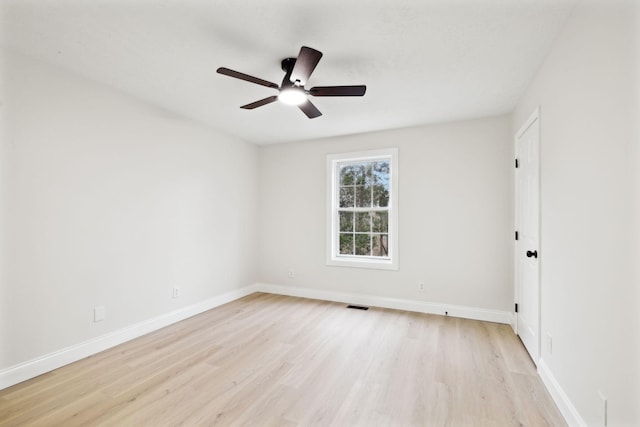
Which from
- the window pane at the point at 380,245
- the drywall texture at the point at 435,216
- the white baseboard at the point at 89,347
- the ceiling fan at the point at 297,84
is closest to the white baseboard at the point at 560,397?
the drywall texture at the point at 435,216

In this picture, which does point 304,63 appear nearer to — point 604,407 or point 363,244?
point 604,407

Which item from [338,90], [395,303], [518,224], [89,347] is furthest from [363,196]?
[89,347]

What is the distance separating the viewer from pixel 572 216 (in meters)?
1.77

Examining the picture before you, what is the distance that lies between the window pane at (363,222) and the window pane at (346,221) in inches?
4.5

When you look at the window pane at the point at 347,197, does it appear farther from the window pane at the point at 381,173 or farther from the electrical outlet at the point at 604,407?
the electrical outlet at the point at 604,407

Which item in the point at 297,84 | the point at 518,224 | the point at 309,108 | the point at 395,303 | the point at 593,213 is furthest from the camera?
the point at 395,303

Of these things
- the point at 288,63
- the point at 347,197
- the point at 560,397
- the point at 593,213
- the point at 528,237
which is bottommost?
the point at 560,397

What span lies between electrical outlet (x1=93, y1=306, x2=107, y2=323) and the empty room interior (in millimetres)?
28

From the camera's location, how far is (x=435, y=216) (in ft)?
12.8

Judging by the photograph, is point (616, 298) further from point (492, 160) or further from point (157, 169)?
point (157, 169)

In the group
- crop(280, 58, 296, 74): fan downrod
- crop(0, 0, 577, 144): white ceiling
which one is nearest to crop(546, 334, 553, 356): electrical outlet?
crop(0, 0, 577, 144): white ceiling

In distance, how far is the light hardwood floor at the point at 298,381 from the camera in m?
1.87

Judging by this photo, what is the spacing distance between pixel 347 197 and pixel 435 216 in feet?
4.44

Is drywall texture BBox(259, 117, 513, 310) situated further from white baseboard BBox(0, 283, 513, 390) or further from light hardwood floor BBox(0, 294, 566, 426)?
light hardwood floor BBox(0, 294, 566, 426)
